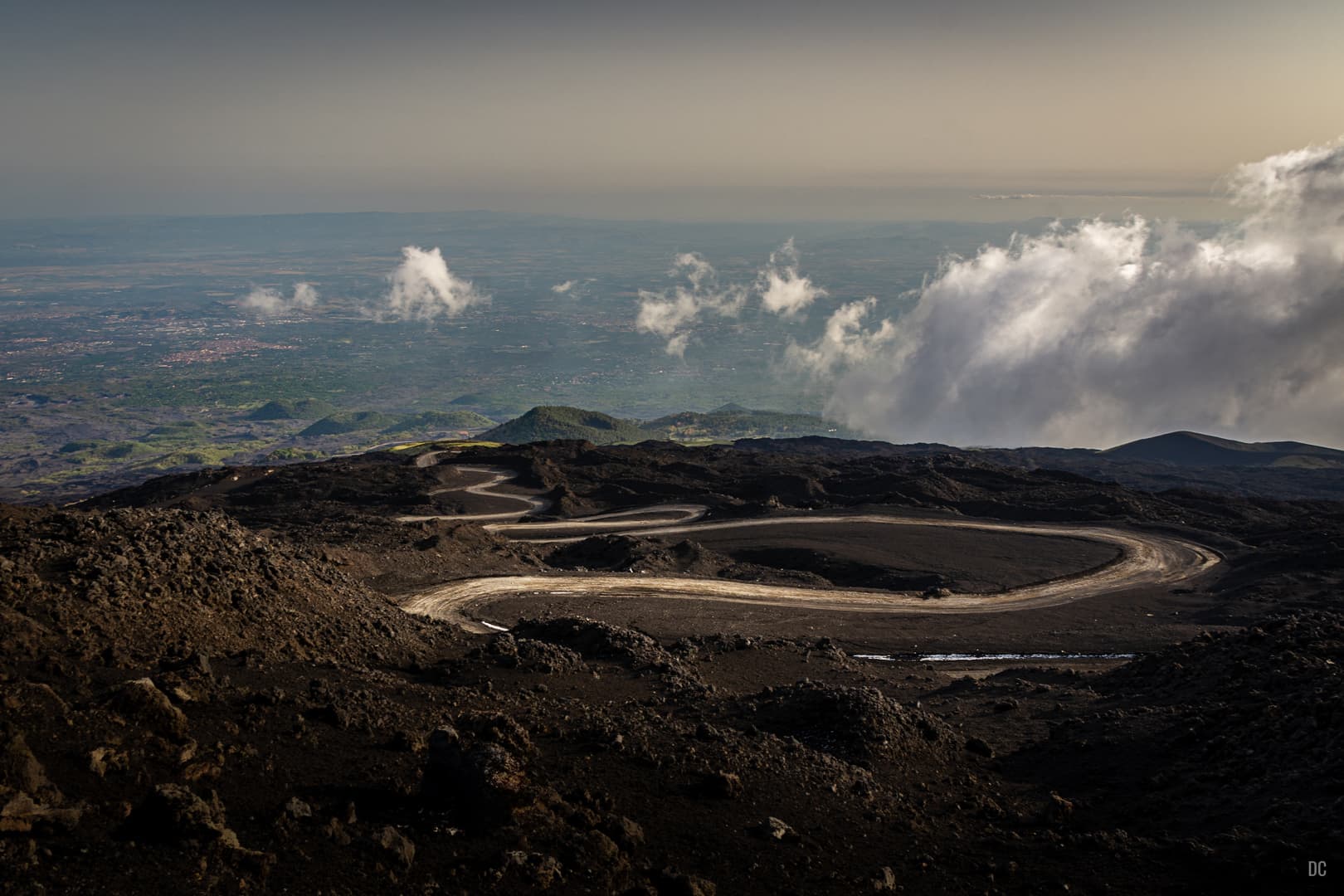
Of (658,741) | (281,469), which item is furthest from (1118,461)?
(658,741)

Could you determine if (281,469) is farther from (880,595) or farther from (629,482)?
(880,595)

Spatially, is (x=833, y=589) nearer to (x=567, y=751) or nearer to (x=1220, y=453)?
(x=567, y=751)

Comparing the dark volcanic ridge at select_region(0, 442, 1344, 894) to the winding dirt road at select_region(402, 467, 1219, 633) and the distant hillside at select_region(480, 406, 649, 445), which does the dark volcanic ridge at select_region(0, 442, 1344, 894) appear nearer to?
the winding dirt road at select_region(402, 467, 1219, 633)

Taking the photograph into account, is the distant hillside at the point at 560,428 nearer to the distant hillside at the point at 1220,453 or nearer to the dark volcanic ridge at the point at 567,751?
the distant hillside at the point at 1220,453

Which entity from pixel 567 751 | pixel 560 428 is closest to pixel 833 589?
pixel 567 751

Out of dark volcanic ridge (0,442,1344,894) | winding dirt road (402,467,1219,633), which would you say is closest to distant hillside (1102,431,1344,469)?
winding dirt road (402,467,1219,633)
